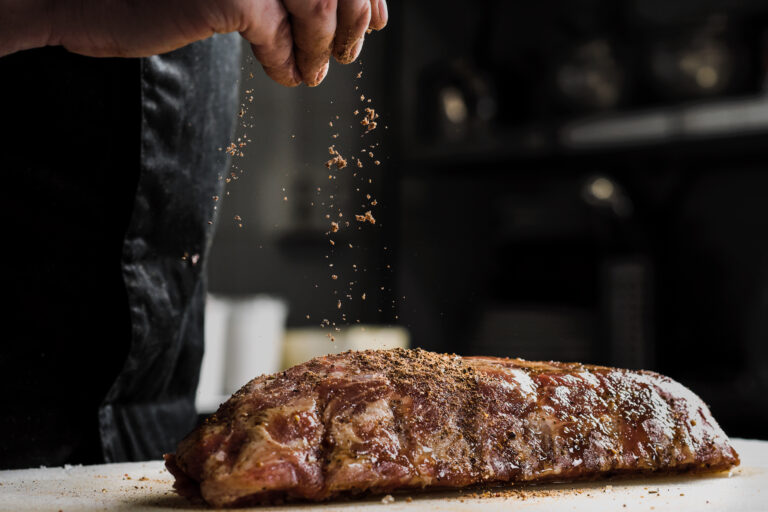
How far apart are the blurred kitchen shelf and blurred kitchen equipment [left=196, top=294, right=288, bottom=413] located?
146 cm

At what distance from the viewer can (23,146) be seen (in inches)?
60.5

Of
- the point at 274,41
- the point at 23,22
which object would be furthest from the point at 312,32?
the point at 23,22

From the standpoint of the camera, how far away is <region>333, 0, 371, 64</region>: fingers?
1.13 m

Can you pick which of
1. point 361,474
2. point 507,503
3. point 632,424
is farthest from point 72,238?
point 632,424

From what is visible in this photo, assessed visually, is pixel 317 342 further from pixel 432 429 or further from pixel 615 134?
pixel 432 429

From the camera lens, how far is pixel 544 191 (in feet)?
13.7

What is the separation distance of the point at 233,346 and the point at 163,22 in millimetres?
2071

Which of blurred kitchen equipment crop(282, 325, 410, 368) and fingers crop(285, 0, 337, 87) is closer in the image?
fingers crop(285, 0, 337, 87)

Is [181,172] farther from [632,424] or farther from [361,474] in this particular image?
[632,424]

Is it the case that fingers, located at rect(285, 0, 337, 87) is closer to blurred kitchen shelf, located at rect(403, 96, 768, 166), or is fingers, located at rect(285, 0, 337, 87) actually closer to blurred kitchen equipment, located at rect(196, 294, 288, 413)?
blurred kitchen equipment, located at rect(196, 294, 288, 413)

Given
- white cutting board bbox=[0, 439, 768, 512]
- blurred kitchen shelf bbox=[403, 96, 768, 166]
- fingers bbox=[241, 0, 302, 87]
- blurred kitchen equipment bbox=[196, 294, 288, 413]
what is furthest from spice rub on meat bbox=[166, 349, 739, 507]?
blurred kitchen shelf bbox=[403, 96, 768, 166]

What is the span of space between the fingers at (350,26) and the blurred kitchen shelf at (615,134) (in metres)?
2.47

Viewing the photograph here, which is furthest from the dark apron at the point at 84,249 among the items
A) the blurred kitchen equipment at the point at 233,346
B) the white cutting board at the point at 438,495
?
the blurred kitchen equipment at the point at 233,346

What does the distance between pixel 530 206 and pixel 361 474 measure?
3137mm
